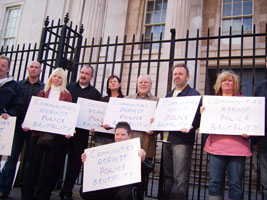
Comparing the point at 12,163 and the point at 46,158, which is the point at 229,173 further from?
the point at 12,163

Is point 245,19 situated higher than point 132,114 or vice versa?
point 245,19

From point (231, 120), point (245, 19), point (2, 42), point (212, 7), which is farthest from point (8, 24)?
point (231, 120)

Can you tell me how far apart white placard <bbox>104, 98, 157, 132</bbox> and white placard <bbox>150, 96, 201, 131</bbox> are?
0.13 metres

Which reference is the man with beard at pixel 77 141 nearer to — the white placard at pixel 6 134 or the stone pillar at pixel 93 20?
the white placard at pixel 6 134

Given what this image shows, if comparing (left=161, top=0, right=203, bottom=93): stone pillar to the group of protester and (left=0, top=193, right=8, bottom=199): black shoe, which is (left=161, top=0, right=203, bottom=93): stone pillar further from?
Answer: (left=0, top=193, right=8, bottom=199): black shoe

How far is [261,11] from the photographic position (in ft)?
32.7

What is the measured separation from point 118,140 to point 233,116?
54.4 inches

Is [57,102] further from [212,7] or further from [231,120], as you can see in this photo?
[212,7]

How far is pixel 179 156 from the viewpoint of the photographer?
3180mm

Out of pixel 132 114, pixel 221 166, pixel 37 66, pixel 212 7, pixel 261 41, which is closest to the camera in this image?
pixel 221 166

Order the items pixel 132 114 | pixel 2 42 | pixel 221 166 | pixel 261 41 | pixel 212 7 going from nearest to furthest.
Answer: pixel 221 166
pixel 132 114
pixel 261 41
pixel 212 7
pixel 2 42

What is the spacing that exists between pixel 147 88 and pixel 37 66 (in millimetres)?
1810

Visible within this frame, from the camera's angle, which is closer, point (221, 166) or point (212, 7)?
point (221, 166)

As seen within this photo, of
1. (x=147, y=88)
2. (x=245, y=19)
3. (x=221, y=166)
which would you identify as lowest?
(x=221, y=166)
